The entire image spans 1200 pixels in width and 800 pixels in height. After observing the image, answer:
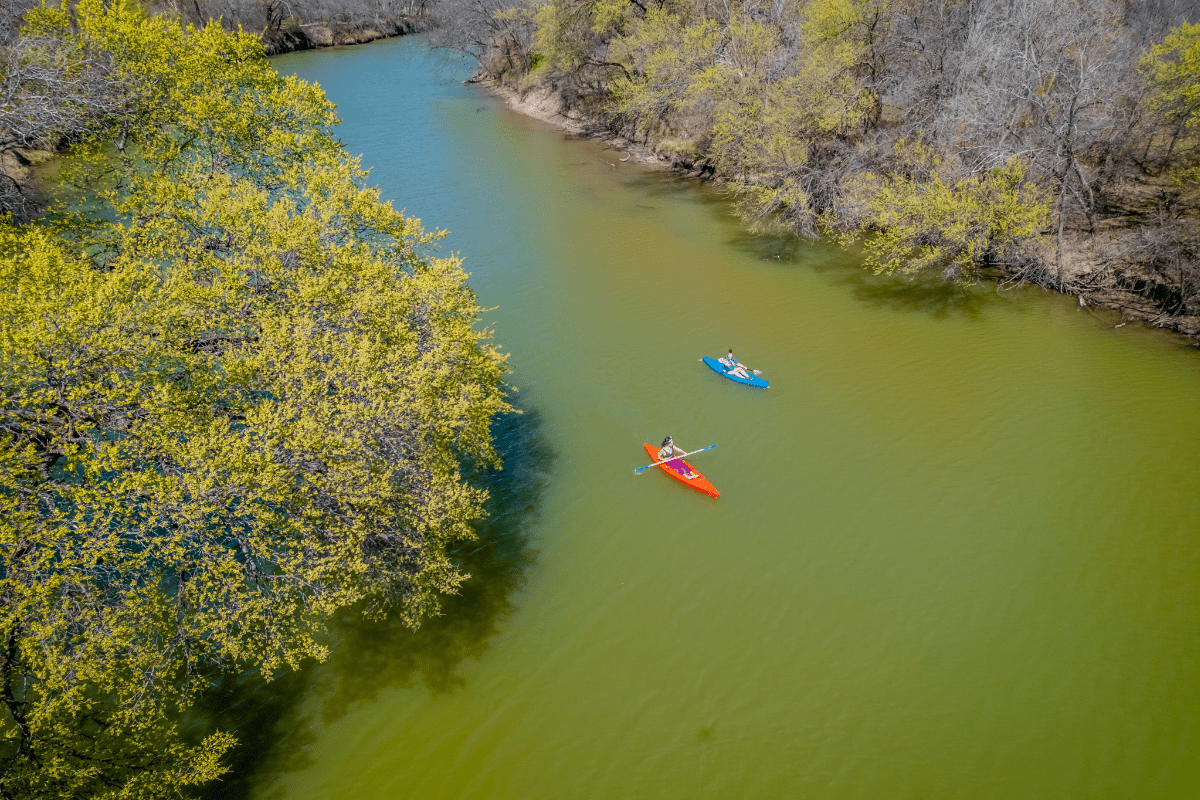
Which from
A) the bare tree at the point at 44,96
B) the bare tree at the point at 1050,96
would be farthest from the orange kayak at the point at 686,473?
the bare tree at the point at 1050,96

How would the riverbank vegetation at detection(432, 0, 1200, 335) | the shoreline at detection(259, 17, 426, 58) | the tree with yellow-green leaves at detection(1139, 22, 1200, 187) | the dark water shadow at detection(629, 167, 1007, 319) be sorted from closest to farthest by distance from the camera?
the tree with yellow-green leaves at detection(1139, 22, 1200, 187), the riverbank vegetation at detection(432, 0, 1200, 335), the dark water shadow at detection(629, 167, 1007, 319), the shoreline at detection(259, 17, 426, 58)

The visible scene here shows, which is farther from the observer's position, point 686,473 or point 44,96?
point 686,473

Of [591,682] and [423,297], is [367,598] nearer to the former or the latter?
[591,682]

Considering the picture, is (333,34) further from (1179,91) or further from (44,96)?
(1179,91)

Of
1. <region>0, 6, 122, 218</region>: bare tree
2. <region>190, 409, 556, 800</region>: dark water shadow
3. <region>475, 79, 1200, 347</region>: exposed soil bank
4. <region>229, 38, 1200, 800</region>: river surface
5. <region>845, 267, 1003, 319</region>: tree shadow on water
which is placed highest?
<region>0, 6, 122, 218</region>: bare tree

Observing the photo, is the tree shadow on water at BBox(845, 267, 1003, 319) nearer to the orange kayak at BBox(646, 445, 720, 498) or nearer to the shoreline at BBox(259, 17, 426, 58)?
the orange kayak at BBox(646, 445, 720, 498)

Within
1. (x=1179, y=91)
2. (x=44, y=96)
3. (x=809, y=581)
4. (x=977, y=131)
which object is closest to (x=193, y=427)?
(x=44, y=96)

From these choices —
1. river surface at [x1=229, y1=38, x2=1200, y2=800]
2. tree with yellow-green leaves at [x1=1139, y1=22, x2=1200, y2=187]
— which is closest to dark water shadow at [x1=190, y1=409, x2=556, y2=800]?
river surface at [x1=229, y1=38, x2=1200, y2=800]

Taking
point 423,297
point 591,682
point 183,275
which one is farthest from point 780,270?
point 183,275
